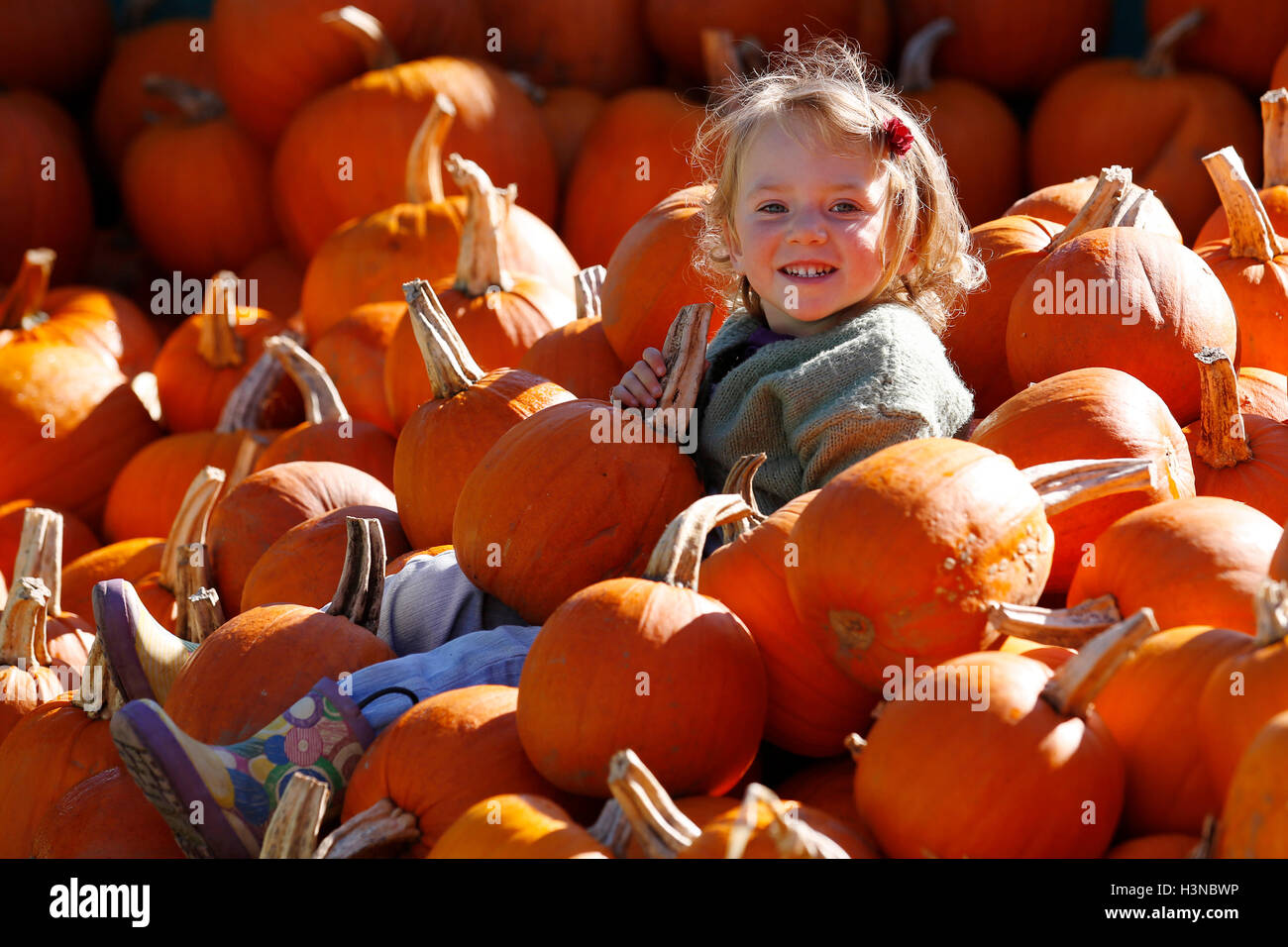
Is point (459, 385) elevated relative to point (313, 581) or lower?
elevated

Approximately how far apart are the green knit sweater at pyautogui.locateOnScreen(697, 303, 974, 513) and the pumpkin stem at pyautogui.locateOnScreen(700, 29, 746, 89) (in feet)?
7.11

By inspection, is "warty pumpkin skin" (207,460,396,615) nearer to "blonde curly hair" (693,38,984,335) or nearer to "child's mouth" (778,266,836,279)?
"blonde curly hair" (693,38,984,335)

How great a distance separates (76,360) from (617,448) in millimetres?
2710

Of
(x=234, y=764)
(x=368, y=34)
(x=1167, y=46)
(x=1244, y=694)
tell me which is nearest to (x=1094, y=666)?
(x=1244, y=694)

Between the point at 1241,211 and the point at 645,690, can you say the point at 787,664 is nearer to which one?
the point at 645,690

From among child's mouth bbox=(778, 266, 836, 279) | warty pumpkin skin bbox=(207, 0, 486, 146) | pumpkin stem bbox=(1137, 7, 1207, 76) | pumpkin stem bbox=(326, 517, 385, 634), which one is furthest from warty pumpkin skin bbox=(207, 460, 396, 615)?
pumpkin stem bbox=(1137, 7, 1207, 76)

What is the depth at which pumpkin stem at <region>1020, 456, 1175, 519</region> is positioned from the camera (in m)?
1.77

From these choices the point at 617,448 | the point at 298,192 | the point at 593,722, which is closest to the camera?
the point at 593,722

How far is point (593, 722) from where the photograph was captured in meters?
1.62

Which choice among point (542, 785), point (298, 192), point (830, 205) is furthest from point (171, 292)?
point (542, 785)

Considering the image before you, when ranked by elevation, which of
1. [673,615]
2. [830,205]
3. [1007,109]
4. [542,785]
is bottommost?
[542,785]

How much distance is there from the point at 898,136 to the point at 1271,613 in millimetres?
1314
